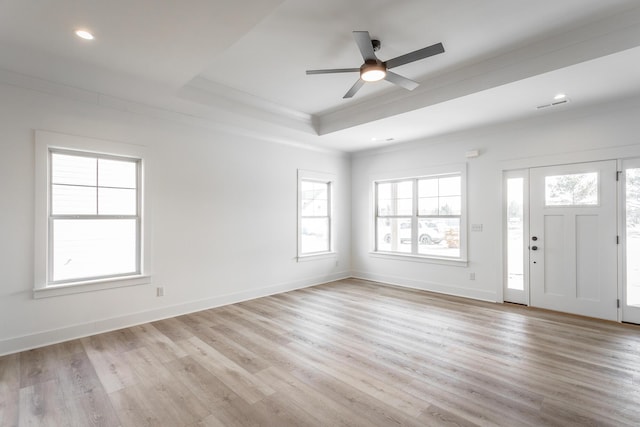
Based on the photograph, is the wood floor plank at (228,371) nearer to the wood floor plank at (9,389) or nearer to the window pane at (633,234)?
the wood floor plank at (9,389)

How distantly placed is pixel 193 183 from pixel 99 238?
1341mm

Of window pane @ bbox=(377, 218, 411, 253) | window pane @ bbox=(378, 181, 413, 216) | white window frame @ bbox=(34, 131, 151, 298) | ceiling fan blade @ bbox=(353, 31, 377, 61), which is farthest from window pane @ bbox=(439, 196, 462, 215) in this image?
white window frame @ bbox=(34, 131, 151, 298)

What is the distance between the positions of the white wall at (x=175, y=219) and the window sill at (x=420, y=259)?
41.8 inches

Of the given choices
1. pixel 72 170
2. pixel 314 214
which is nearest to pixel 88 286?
pixel 72 170

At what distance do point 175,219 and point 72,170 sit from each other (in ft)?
4.15

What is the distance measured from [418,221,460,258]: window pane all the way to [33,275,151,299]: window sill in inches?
184

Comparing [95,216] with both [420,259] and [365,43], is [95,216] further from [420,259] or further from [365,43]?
[420,259]

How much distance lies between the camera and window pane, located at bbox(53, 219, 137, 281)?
3.51 meters

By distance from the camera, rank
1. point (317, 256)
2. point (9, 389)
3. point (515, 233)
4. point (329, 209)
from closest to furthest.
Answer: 1. point (9, 389)
2. point (515, 233)
3. point (317, 256)
4. point (329, 209)

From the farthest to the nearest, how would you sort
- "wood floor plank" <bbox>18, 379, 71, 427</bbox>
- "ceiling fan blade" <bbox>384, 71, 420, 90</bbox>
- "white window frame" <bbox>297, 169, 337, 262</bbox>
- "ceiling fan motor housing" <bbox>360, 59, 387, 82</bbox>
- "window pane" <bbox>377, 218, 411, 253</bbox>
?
"window pane" <bbox>377, 218, 411, 253</bbox>, "white window frame" <bbox>297, 169, 337, 262</bbox>, "ceiling fan blade" <bbox>384, 71, 420, 90</bbox>, "ceiling fan motor housing" <bbox>360, 59, 387, 82</bbox>, "wood floor plank" <bbox>18, 379, 71, 427</bbox>

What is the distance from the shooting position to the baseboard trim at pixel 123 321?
125 inches

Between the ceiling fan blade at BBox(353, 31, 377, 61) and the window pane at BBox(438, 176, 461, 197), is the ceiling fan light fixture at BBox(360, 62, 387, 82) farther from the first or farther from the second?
the window pane at BBox(438, 176, 461, 197)

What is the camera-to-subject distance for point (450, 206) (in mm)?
5605

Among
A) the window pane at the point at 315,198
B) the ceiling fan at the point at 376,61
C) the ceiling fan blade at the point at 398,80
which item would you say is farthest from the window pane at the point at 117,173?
the ceiling fan blade at the point at 398,80
